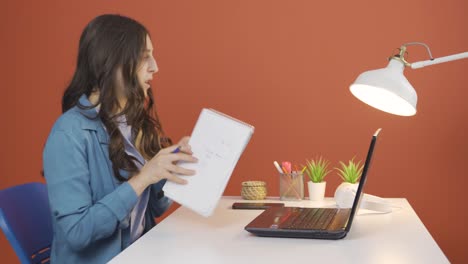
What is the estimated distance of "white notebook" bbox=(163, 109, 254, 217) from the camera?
5.42 feet

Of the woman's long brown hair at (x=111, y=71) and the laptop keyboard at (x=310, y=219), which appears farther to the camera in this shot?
the woman's long brown hair at (x=111, y=71)

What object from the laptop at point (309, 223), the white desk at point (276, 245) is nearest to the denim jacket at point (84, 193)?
the white desk at point (276, 245)

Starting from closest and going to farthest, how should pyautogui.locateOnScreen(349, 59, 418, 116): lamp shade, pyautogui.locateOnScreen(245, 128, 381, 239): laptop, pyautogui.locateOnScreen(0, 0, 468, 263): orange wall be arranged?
pyautogui.locateOnScreen(245, 128, 381, 239): laptop → pyautogui.locateOnScreen(349, 59, 418, 116): lamp shade → pyautogui.locateOnScreen(0, 0, 468, 263): orange wall

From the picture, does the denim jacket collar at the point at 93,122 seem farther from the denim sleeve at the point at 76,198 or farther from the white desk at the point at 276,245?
the white desk at the point at 276,245

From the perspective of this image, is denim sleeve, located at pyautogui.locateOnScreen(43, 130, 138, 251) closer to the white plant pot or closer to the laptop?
the laptop

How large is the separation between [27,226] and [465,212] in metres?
1.96

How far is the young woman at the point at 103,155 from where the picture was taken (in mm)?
1656

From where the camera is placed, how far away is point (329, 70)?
2887 millimetres

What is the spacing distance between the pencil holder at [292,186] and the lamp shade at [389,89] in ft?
1.71

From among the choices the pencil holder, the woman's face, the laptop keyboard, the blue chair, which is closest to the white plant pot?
the pencil holder

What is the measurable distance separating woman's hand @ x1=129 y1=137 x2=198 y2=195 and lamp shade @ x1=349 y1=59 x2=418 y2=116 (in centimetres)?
52

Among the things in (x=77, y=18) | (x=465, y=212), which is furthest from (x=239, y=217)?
(x=77, y=18)

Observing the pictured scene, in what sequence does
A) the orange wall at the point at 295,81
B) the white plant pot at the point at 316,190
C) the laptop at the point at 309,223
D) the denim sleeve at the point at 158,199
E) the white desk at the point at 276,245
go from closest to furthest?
1. the white desk at the point at 276,245
2. the laptop at the point at 309,223
3. the denim sleeve at the point at 158,199
4. the white plant pot at the point at 316,190
5. the orange wall at the point at 295,81

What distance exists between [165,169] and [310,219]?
43 centimetres
